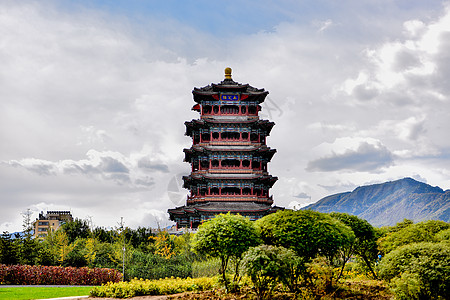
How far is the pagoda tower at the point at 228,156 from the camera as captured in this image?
51438mm

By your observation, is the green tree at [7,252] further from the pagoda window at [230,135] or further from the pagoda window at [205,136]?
the pagoda window at [230,135]

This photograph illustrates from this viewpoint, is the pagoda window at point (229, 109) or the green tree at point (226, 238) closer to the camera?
the green tree at point (226, 238)

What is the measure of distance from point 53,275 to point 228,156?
1053 inches

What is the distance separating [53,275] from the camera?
31.8 m

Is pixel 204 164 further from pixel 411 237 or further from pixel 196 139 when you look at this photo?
pixel 411 237

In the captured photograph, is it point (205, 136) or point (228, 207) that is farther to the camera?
point (205, 136)

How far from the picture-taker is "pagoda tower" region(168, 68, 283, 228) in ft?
169

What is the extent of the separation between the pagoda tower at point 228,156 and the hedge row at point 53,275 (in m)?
18.0

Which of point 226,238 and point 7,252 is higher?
point 226,238

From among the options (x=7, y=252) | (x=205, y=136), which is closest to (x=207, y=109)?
(x=205, y=136)

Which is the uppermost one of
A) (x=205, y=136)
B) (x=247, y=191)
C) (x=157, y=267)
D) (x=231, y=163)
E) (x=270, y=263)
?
(x=205, y=136)

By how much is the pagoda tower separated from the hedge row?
1797 cm

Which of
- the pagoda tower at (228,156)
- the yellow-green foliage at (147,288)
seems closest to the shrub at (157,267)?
the yellow-green foliage at (147,288)

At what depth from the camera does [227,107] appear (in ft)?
187
